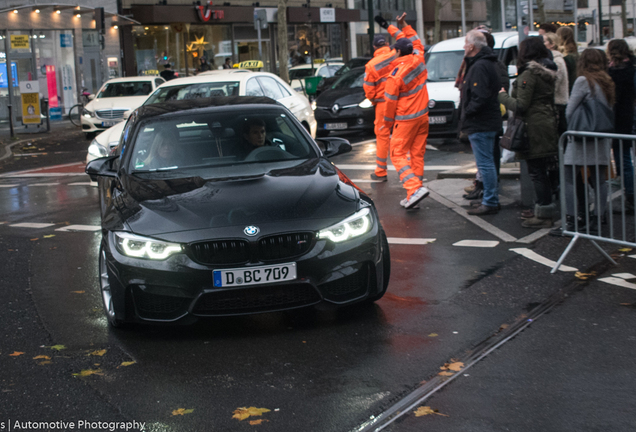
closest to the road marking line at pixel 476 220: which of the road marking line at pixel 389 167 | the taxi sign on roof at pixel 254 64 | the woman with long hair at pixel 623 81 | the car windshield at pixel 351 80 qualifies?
the woman with long hair at pixel 623 81

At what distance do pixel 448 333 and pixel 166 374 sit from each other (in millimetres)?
1760

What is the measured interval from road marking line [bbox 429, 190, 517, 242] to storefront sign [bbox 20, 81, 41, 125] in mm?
17359

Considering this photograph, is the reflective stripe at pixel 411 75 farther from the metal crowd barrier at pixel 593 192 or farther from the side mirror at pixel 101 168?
the side mirror at pixel 101 168

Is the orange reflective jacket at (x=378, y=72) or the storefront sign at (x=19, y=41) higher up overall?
the storefront sign at (x=19, y=41)

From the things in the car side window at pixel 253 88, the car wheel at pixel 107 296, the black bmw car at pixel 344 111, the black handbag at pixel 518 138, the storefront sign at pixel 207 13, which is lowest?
the car wheel at pixel 107 296

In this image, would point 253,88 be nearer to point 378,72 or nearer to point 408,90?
point 378,72

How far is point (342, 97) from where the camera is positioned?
1902cm

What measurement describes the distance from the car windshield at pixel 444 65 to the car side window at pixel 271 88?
386 cm

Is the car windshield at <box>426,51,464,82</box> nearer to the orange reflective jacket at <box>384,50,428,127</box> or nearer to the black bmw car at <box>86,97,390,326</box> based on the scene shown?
the orange reflective jacket at <box>384,50,428,127</box>

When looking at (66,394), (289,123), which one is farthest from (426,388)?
(289,123)

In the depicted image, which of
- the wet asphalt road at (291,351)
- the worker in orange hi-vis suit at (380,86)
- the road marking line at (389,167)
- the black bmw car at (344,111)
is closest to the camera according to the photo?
the wet asphalt road at (291,351)

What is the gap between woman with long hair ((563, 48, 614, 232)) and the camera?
289 inches

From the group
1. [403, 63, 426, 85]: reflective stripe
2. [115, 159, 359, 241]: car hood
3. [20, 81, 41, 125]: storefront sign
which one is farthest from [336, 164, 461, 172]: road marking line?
[20, 81, 41, 125]: storefront sign

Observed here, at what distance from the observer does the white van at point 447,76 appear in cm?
1655
